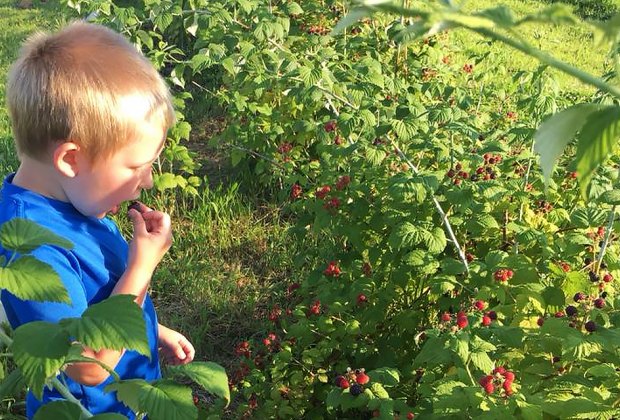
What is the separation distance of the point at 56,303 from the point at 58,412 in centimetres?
43

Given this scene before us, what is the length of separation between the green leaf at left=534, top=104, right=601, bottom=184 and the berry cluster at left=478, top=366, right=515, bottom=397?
1057 millimetres

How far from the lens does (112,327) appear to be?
3.14ft

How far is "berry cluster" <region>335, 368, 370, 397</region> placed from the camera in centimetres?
181

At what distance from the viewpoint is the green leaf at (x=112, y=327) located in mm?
939

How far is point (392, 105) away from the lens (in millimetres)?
2771

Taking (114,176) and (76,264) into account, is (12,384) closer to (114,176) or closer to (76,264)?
(76,264)

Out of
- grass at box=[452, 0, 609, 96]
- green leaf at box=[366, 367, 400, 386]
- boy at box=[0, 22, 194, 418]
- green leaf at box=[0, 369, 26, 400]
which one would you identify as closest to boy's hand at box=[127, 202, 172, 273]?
boy at box=[0, 22, 194, 418]

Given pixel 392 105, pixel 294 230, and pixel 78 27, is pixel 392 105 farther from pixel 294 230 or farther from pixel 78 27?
pixel 78 27

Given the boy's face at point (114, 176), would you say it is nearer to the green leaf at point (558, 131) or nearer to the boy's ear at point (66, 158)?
the boy's ear at point (66, 158)

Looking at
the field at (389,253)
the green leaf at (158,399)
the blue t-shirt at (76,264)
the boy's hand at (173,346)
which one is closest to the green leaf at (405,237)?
the field at (389,253)

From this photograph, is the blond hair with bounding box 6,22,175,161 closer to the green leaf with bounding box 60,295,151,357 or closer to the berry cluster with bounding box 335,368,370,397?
the green leaf with bounding box 60,295,151,357

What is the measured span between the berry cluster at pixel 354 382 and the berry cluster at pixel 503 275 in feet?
1.44

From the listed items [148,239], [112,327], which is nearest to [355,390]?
[148,239]

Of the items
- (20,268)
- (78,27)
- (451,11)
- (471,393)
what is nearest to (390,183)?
(471,393)
